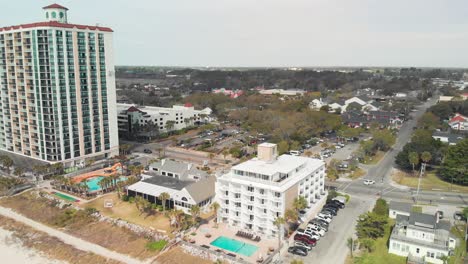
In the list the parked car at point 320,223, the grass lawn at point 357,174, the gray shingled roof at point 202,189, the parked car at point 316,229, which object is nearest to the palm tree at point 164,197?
the gray shingled roof at point 202,189

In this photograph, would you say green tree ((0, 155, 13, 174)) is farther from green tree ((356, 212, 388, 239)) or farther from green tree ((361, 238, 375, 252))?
green tree ((361, 238, 375, 252))

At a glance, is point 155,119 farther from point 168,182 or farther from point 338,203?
point 338,203

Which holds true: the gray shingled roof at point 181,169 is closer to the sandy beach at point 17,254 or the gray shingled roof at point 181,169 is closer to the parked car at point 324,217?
the parked car at point 324,217

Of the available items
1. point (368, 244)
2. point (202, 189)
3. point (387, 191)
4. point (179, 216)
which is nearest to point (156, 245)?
point (179, 216)

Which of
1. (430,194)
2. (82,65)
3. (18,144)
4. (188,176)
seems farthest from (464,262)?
(18,144)

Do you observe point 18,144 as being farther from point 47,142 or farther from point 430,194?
point 430,194
